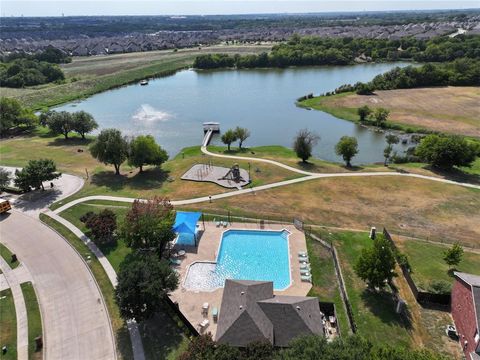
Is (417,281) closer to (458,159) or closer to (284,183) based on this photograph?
(284,183)

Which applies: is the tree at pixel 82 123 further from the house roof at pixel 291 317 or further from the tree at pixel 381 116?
the tree at pixel 381 116

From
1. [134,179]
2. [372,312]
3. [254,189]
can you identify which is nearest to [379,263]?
[372,312]

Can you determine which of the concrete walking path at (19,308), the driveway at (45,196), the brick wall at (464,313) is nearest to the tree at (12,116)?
the driveway at (45,196)

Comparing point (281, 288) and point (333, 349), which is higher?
point (333, 349)

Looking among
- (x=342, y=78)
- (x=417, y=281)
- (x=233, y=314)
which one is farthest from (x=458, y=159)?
(x=342, y=78)

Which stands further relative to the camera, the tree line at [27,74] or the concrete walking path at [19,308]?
→ the tree line at [27,74]

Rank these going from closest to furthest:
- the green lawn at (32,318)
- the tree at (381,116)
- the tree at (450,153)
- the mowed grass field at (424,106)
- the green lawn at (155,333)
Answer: the green lawn at (155,333), the green lawn at (32,318), the tree at (450,153), the mowed grass field at (424,106), the tree at (381,116)
